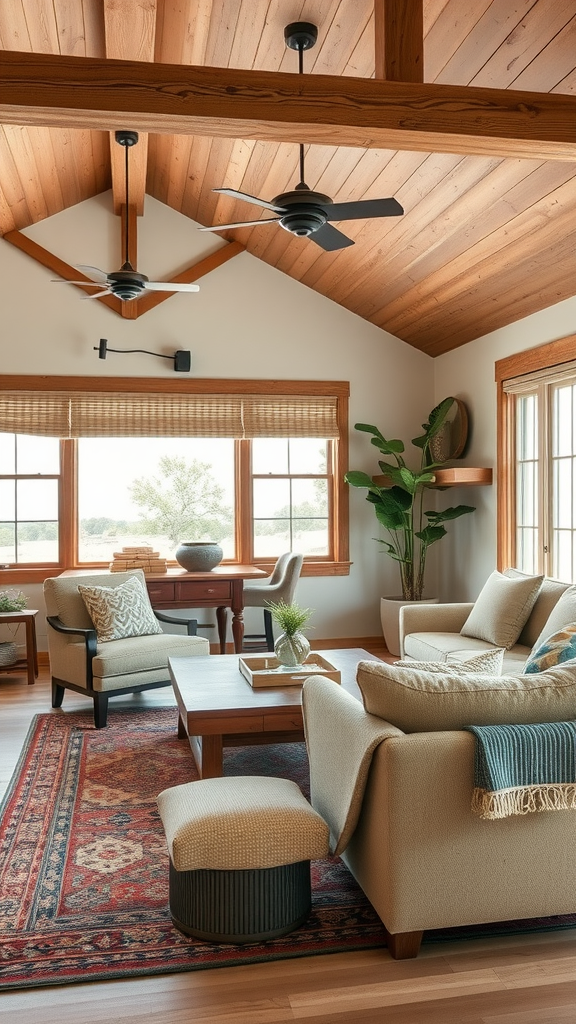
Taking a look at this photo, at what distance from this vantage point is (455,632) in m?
5.53

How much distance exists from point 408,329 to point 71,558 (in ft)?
11.3

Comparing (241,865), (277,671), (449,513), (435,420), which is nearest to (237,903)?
(241,865)

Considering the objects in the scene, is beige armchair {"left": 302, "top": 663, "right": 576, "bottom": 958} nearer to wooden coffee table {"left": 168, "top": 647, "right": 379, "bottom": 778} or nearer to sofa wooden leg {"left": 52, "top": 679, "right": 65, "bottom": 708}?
wooden coffee table {"left": 168, "top": 647, "right": 379, "bottom": 778}

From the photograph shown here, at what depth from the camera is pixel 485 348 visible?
6602mm

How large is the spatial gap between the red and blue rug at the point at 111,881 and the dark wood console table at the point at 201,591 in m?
1.88

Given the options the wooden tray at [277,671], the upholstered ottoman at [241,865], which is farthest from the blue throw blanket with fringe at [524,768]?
the wooden tray at [277,671]

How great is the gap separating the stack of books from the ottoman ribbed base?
13.4 feet

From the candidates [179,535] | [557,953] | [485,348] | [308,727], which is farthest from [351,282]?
[557,953]

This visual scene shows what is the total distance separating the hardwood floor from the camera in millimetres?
2164

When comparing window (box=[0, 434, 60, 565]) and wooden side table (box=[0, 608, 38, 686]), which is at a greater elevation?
window (box=[0, 434, 60, 565])

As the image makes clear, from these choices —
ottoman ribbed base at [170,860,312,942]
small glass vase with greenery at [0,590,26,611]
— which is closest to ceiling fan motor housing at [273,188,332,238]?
ottoman ribbed base at [170,860,312,942]

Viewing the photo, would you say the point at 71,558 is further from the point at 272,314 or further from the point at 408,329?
the point at 408,329

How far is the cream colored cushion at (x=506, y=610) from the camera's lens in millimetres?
4883

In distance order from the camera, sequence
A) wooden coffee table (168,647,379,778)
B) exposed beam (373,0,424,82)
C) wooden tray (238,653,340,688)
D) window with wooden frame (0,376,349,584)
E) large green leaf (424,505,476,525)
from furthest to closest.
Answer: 1. window with wooden frame (0,376,349,584)
2. large green leaf (424,505,476,525)
3. wooden tray (238,653,340,688)
4. wooden coffee table (168,647,379,778)
5. exposed beam (373,0,424,82)
